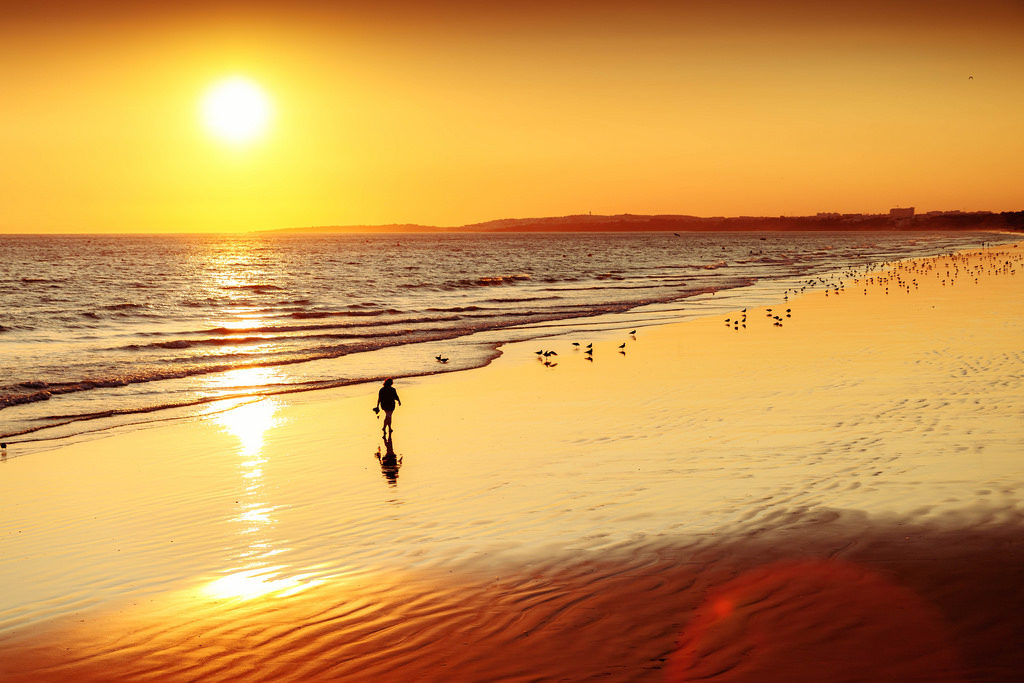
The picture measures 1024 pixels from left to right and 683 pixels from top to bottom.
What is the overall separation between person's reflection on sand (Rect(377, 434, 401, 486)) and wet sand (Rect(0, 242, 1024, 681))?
0.12m

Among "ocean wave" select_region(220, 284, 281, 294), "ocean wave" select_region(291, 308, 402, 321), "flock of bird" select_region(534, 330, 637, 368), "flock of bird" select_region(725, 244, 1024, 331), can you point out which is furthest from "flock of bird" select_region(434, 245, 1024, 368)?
"ocean wave" select_region(220, 284, 281, 294)

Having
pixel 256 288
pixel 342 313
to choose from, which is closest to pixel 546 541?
pixel 342 313

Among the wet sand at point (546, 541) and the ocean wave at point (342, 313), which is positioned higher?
the wet sand at point (546, 541)

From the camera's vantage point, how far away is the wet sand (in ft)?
24.6

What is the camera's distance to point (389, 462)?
14.9 m

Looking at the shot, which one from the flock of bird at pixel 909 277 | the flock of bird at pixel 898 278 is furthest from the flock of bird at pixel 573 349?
the flock of bird at pixel 909 277

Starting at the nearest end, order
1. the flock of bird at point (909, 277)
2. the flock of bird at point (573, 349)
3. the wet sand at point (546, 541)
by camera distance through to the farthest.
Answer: the wet sand at point (546, 541) < the flock of bird at point (573, 349) < the flock of bird at point (909, 277)

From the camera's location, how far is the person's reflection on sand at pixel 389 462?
13.9m

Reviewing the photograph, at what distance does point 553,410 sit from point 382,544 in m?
8.88

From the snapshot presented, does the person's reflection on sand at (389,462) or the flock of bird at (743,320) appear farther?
the flock of bird at (743,320)

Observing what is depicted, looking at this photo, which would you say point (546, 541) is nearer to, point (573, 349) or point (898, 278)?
point (573, 349)

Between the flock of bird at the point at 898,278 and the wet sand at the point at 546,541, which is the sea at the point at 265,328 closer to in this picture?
the flock of bird at the point at 898,278

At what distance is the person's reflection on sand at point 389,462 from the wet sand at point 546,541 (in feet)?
0.38

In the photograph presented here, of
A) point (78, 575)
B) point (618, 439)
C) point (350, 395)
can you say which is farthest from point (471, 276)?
point (78, 575)
